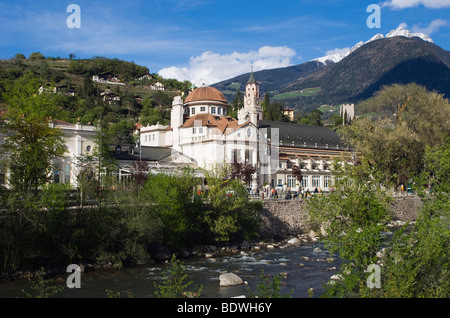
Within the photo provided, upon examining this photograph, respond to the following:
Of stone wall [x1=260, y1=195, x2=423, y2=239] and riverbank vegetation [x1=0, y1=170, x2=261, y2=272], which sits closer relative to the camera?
riverbank vegetation [x1=0, y1=170, x2=261, y2=272]

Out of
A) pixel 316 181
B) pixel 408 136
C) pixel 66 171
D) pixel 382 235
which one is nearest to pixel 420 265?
pixel 382 235

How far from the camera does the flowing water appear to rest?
77.2 feet

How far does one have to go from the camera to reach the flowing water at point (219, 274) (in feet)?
77.2

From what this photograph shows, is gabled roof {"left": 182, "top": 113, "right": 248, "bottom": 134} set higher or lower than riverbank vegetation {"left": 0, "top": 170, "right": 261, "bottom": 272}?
higher

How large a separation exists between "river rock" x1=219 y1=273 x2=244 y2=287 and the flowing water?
14.8 inches

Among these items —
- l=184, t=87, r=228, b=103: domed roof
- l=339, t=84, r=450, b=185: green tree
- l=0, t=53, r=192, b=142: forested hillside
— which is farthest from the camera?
l=0, t=53, r=192, b=142: forested hillside

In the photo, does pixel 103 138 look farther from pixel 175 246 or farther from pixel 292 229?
pixel 292 229

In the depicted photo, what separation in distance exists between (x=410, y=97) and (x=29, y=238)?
52.9 m

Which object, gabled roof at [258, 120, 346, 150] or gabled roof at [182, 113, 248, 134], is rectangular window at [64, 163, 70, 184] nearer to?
gabled roof at [182, 113, 248, 134]

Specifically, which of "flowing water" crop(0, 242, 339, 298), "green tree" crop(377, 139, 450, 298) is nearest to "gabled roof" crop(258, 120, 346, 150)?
"flowing water" crop(0, 242, 339, 298)

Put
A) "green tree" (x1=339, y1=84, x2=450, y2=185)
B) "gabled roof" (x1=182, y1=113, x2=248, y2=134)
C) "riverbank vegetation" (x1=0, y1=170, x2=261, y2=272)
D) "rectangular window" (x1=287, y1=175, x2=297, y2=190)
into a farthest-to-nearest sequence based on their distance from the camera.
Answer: "rectangular window" (x1=287, y1=175, x2=297, y2=190) < "gabled roof" (x1=182, y1=113, x2=248, y2=134) < "green tree" (x1=339, y1=84, x2=450, y2=185) < "riverbank vegetation" (x1=0, y1=170, x2=261, y2=272)

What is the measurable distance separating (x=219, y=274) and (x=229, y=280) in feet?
8.93

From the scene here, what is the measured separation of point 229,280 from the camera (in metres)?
25.5

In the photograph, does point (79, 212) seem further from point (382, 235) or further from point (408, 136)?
point (408, 136)
